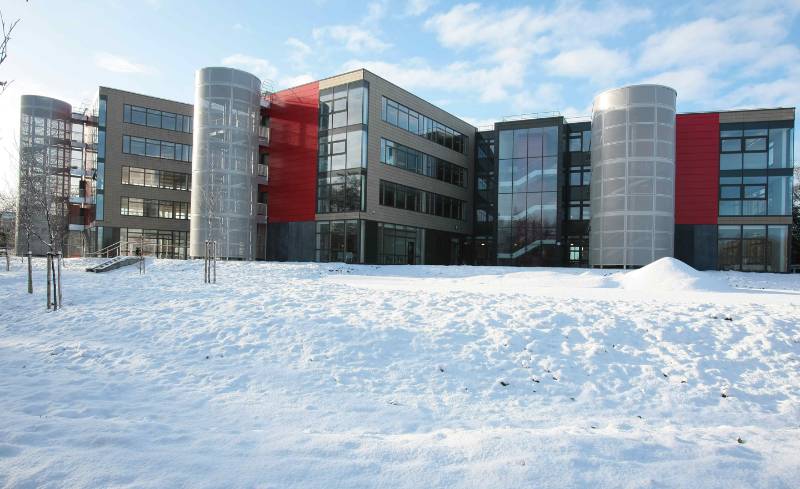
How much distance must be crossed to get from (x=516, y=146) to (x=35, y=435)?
37.2 m

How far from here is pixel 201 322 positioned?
34.9 ft

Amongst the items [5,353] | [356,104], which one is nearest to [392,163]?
[356,104]

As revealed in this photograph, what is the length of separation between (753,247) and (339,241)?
1134 inches

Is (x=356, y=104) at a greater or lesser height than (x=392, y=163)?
greater

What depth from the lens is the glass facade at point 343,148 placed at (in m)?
34.5

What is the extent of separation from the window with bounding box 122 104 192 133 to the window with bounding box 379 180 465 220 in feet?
74.8

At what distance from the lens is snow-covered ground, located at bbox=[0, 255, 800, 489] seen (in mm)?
4250

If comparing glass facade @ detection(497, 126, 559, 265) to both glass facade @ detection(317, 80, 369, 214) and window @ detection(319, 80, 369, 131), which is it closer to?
glass facade @ detection(317, 80, 369, 214)

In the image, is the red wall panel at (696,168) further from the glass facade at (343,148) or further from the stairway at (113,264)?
the stairway at (113,264)

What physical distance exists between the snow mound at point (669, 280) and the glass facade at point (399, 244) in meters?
18.9

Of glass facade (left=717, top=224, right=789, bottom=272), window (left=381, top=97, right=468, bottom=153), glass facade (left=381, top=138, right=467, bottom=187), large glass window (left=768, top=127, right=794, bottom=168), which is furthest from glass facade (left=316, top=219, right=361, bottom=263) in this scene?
large glass window (left=768, top=127, right=794, bottom=168)

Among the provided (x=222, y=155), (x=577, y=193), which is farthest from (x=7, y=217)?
(x=577, y=193)

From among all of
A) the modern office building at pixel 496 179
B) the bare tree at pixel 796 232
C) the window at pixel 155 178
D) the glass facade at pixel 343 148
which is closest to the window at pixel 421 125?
the modern office building at pixel 496 179

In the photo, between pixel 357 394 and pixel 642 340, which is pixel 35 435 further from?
pixel 642 340
